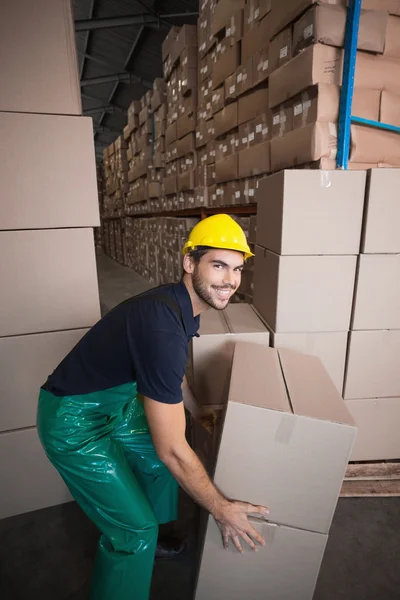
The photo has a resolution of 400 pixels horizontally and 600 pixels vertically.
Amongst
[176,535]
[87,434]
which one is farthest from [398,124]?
[176,535]

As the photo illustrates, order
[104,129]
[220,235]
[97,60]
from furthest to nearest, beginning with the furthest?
1. [104,129]
2. [97,60]
3. [220,235]

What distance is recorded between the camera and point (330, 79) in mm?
1991

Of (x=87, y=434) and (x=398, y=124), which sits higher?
(x=398, y=124)

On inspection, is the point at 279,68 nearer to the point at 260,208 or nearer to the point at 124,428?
the point at 260,208

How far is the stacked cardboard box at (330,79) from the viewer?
1.94 metres

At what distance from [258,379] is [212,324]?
→ 29.3 inches

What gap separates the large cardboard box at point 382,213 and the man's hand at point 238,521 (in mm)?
1410

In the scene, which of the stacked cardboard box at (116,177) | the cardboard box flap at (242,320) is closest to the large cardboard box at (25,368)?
the cardboard box flap at (242,320)

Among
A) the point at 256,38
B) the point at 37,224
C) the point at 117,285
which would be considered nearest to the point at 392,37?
the point at 256,38

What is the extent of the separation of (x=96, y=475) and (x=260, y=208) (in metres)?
1.84

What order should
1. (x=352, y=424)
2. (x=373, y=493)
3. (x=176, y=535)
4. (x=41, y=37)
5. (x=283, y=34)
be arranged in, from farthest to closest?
1. (x=283, y=34)
2. (x=373, y=493)
3. (x=176, y=535)
4. (x=41, y=37)
5. (x=352, y=424)

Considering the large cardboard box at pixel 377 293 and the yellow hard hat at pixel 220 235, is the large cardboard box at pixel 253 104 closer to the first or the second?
the large cardboard box at pixel 377 293

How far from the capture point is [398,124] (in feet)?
7.10

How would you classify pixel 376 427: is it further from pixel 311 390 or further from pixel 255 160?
pixel 255 160
